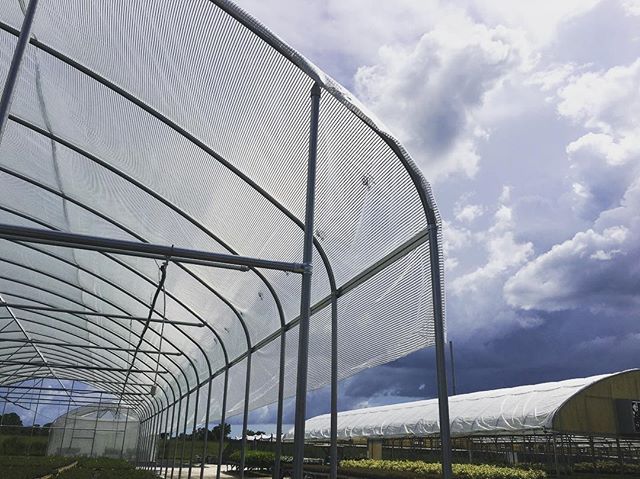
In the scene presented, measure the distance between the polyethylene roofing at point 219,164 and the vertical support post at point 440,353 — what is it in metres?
0.30

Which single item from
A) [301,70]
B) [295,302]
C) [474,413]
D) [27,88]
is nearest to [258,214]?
[295,302]

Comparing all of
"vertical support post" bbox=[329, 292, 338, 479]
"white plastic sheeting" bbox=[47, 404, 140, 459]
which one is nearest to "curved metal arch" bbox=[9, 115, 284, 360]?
"vertical support post" bbox=[329, 292, 338, 479]

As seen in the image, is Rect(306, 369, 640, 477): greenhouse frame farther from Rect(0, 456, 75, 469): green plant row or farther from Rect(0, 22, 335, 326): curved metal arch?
Rect(0, 456, 75, 469): green plant row

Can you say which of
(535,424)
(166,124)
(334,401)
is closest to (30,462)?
(535,424)

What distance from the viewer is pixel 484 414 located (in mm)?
21875

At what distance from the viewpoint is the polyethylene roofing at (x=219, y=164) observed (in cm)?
624

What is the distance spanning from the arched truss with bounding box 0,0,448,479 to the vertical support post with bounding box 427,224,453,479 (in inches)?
0.9

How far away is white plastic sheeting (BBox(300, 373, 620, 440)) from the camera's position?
19.0m

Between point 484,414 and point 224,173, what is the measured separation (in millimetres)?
17704

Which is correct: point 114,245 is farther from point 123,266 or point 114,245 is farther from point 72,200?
point 123,266

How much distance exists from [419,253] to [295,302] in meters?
3.94

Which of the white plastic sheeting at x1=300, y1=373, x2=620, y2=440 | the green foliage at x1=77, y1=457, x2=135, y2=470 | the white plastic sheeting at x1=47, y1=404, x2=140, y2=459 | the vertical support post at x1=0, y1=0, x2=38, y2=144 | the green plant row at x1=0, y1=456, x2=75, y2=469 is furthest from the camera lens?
the white plastic sheeting at x1=47, y1=404, x2=140, y2=459

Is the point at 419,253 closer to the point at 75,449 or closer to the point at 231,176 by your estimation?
the point at 231,176

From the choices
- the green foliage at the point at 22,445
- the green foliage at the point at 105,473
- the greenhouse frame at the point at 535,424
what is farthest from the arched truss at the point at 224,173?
the green foliage at the point at 22,445
